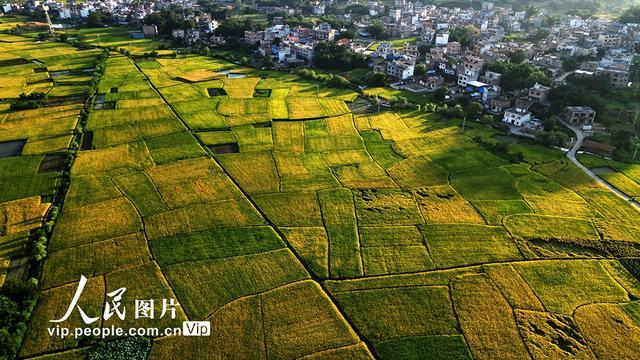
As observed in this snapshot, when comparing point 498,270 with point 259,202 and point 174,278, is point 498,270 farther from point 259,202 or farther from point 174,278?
point 174,278

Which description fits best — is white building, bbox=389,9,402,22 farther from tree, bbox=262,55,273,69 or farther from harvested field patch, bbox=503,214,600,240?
harvested field patch, bbox=503,214,600,240

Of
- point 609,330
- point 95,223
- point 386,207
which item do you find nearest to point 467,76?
point 386,207

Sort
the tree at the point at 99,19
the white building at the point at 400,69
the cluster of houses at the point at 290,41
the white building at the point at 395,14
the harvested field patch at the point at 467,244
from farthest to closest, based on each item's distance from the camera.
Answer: the white building at the point at 395,14, the tree at the point at 99,19, the cluster of houses at the point at 290,41, the white building at the point at 400,69, the harvested field patch at the point at 467,244

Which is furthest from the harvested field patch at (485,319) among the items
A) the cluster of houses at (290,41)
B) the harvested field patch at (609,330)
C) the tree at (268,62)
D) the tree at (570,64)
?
the tree at (570,64)

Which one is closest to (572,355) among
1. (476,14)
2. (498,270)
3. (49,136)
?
(498,270)

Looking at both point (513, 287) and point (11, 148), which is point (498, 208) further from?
point (11, 148)

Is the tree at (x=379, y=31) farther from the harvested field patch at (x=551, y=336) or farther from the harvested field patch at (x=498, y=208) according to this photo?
the harvested field patch at (x=551, y=336)

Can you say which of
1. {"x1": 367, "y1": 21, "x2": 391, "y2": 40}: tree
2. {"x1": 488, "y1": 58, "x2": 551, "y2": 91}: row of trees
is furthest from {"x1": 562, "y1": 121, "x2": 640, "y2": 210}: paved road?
{"x1": 367, "y1": 21, "x2": 391, "y2": 40}: tree

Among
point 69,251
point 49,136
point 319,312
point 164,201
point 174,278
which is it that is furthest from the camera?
point 49,136

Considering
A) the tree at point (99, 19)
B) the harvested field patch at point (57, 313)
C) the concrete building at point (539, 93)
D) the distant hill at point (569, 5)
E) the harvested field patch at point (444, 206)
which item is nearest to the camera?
the harvested field patch at point (57, 313)
